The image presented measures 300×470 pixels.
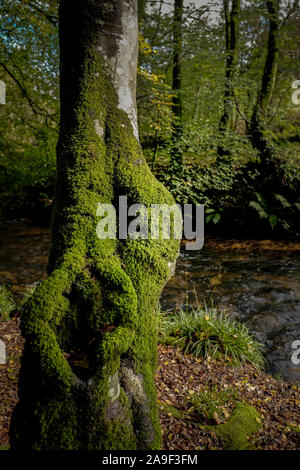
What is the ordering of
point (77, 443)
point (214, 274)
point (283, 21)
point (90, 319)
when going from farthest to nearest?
point (283, 21) < point (214, 274) < point (90, 319) < point (77, 443)

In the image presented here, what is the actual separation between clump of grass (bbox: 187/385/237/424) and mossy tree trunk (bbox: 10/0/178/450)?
0.84 metres

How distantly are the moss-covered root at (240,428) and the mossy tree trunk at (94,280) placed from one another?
0.77m

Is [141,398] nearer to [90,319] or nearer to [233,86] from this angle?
[90,319]

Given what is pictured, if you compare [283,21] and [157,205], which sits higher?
[283,21]

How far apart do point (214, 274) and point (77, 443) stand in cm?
585

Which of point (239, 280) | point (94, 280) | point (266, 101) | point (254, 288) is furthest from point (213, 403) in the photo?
point (266, 101)

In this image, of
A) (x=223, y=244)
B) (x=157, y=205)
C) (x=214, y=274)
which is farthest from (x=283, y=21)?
(x=157, y=205)

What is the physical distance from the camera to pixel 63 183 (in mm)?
2301

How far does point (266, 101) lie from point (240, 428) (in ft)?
38.0

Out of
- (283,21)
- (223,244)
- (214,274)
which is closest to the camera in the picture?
(214,274)

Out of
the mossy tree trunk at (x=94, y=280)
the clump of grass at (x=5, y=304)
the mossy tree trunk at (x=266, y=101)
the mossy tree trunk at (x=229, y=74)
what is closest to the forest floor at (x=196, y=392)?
the clump of grass at (x=5, y=304)

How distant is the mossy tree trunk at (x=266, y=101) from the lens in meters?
9.84

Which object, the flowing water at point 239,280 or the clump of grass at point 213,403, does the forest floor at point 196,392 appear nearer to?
the clump of grass at point 213,403

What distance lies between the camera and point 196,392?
9.73 ft
